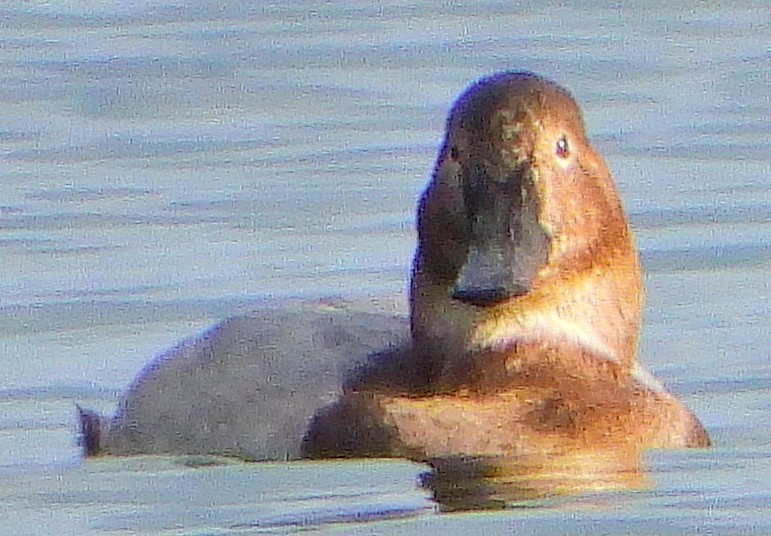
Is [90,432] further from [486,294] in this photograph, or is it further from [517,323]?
[486,294]

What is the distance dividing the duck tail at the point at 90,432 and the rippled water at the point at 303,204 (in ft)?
0.17

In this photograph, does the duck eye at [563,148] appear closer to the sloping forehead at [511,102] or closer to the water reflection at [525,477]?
the sloping forehead at [511,102]

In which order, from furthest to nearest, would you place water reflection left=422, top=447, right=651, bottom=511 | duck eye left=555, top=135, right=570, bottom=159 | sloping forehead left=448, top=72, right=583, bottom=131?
duck eye left=555, top=135, right=570, bottom=159
sloping forehead left=448, top=72, right=583, bottom=131
water reflection left=422, top=447, right=651, bottom=511

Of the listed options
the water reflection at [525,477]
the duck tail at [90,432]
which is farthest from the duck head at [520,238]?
the duck tail at [90,432]

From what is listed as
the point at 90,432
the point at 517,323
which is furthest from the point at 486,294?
the point at 90,432

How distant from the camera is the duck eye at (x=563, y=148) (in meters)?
9.46

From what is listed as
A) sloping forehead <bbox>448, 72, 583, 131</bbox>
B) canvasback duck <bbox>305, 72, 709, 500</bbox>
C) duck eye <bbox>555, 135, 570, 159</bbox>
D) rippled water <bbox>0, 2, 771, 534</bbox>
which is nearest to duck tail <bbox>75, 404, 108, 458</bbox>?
rippled water <bbox>0, 2, 771, 534</bbox>

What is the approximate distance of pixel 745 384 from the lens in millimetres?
10555

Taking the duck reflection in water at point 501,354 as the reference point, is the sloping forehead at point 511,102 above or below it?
above

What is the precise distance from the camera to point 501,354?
9492 millimetres

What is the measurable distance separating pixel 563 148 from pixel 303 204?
363 centimetres

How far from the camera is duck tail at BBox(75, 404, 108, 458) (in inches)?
393

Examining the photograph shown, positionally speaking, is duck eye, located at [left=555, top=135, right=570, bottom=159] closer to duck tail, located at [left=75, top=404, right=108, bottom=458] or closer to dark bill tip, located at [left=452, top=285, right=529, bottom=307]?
dark bill tip, located at [left=452, top=285, right=529, bottom=307]

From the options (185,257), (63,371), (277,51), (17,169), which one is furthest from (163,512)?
(277,51)
